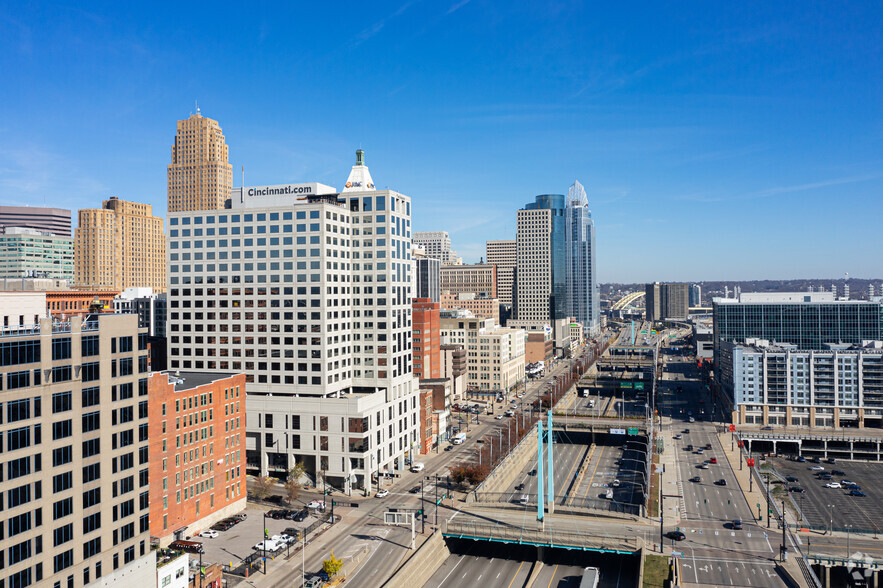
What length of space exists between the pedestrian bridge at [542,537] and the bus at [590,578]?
2824 mm

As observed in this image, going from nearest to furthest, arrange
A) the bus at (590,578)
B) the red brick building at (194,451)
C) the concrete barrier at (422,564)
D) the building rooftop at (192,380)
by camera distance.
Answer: the concrete barrier at (422,564) → the red brick building at (194,451) → the bus at (590,578) → the building rooftop at (192,380)

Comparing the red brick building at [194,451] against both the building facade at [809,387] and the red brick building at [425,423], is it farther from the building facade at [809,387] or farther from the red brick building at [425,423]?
the building facade at [809,387]

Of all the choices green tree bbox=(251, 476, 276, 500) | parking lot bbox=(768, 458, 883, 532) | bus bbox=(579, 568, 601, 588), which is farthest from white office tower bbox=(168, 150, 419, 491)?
parking lot bbox=(768, 458, 883, 532)

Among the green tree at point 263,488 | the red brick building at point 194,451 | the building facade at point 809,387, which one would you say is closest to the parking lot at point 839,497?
the building facade at point 809,387

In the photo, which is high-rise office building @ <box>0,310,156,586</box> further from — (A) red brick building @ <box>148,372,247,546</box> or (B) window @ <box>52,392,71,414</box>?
(A) red brick building @ <box>148,372,247,546</box>

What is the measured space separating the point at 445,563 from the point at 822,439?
114156 millimetres

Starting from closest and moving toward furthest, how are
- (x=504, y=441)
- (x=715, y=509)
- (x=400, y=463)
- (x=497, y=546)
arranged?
1. (x=497, y=546)
2. (x=715, y=509)
3. (x=400, y=463)
4. (x=504, y=441)

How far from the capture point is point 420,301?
182m

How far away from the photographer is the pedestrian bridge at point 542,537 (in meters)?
94.6

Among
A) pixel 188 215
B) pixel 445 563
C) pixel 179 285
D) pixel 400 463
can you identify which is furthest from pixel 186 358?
pixel 445 563

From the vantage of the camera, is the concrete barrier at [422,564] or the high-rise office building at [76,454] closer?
the high-rise office building at [76,454]

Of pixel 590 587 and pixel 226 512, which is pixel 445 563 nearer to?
pixel 590 587

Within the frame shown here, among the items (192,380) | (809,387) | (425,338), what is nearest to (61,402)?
(192,380)

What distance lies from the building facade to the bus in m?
106
